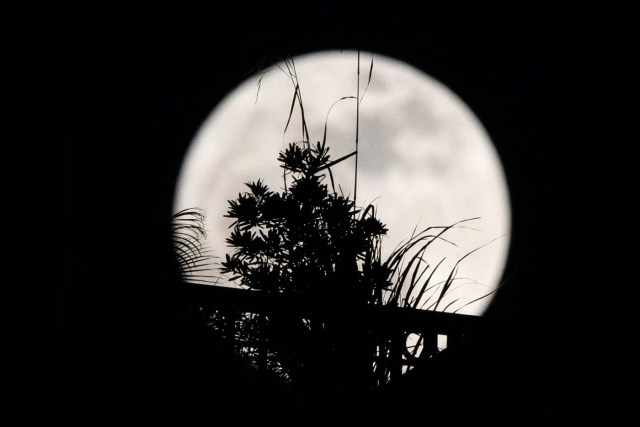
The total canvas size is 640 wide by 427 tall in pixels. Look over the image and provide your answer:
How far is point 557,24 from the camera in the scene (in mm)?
3049

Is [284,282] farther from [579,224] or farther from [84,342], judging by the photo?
Answer: [579,224]

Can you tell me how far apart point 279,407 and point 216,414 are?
226 mm

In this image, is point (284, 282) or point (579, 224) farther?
point (579, 224)

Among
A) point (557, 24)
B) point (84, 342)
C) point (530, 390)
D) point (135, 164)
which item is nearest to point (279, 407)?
point (84, 342)

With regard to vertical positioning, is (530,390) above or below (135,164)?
below

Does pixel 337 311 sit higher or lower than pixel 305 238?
lower

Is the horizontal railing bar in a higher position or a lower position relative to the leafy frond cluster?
lower

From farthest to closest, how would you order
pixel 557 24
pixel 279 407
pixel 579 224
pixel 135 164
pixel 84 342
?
pixel 557 24
pixel 579 224
pixel 135 164
pixel 84 342
pixel 279 407

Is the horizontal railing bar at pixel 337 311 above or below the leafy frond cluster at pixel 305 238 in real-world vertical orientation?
below

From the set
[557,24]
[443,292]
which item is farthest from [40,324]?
[557,24]

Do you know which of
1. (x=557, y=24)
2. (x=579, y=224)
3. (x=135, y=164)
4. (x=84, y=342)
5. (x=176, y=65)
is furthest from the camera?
(x=176, y=65)

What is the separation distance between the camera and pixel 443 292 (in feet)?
4.49

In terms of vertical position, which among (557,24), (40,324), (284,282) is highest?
(557,24)

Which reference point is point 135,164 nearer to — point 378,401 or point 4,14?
point 4,14
